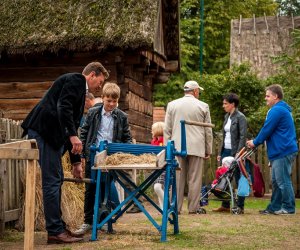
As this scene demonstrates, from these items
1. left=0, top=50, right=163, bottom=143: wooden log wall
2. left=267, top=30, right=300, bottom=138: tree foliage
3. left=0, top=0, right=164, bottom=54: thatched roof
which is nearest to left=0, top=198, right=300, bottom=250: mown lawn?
left=0, top=0, right=164, bottom=54: thatched roof

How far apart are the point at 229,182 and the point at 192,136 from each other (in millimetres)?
1148

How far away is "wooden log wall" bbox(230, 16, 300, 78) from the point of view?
32.4m

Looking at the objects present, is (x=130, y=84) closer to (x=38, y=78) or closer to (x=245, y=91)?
(x=38, y=78)

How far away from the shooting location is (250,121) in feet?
71.4

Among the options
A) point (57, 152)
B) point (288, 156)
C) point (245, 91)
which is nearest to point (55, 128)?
point (57, 152)

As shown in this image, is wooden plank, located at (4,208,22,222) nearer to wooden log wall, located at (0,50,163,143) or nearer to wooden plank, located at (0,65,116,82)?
wooden log wall, located at (0,50,163,143)

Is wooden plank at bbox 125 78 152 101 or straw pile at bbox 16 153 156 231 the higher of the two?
wooden plank at bbox 125 78 152 101

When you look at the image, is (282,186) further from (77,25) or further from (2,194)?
(77,25)

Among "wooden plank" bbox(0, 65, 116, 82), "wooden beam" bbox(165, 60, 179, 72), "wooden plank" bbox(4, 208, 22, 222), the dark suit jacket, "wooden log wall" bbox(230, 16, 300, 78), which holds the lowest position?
"wooden plank" bbox(4, 208, 22, 222)

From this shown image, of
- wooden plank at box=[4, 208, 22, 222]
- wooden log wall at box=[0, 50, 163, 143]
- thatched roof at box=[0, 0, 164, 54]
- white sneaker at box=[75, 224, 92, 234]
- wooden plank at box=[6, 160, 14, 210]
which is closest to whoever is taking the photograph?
white sneaker at box=[75, 224, 92, 234]

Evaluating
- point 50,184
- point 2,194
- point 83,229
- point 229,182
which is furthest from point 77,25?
point 50,184

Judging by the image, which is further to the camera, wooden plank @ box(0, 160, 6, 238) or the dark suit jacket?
wooden plank @ box(0, 160, 6, 238)

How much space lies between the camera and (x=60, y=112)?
291 inches

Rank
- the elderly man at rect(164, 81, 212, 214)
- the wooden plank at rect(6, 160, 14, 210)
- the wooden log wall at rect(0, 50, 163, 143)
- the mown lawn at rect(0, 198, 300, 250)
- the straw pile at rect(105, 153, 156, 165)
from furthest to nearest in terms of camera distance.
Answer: the wooden log wall at rect(0, 50, 163, 143) < the elderly man at rect(164, 81, 212, 214) < the wooden plank at rect(6, 160, 14, 210) < the straw pile at rect(105, 153, 156, 165) < the mown lawn at rect(0, 198, 300, 250)
